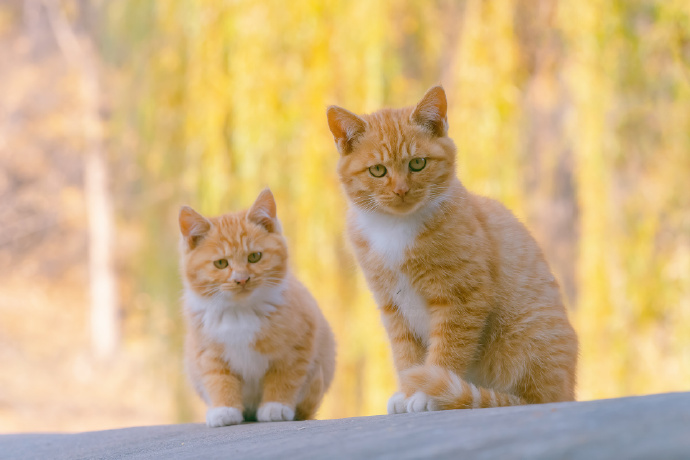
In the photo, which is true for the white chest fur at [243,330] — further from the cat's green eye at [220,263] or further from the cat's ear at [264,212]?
the cat's ear at [264,212]

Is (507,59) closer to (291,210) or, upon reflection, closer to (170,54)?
(291,210)

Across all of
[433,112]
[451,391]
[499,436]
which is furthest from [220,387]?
[499,436]

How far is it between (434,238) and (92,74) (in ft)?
27.7

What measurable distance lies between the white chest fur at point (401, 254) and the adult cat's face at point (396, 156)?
0.13ft

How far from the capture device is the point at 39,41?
387 inches

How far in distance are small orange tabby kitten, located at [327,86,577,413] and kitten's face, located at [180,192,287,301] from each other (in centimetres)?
41

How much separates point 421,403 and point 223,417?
723mm

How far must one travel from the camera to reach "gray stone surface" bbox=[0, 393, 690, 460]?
3.31 feet

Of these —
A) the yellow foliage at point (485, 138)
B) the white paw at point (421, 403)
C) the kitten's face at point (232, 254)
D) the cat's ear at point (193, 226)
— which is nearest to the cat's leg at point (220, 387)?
the kitten's face at point (232, 254)

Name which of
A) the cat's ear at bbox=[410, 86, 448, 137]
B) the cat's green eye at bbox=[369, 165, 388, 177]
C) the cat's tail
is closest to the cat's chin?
the cat's green eye at bbox=[369, 165, 388, 177]

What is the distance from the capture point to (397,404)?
193 centimetres

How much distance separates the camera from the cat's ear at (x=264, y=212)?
252 centimetres

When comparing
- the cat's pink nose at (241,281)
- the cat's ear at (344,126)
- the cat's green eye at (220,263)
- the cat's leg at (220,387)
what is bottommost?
the cat's leg at (220,387)

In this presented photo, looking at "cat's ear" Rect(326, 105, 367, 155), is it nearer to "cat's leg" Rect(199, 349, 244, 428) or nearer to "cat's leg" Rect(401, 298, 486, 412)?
"cat's leg" Rect(401, 298, 486, 412)
